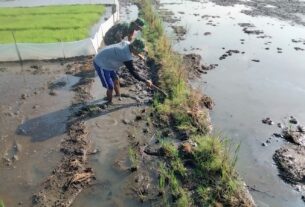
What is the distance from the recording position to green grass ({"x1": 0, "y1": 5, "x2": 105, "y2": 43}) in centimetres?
1048

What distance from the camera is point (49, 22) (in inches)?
478

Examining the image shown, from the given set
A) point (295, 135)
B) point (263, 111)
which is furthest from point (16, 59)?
point (295, 135)

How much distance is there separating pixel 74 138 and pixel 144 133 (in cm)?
112

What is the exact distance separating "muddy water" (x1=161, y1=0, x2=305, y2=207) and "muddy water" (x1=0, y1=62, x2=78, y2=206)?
2783 millimetres

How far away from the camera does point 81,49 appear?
30.5 feet

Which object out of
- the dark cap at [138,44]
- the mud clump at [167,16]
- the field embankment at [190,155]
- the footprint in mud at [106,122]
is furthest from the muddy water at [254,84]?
the dark cap at [138,44]

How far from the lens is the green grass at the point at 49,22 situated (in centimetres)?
1048

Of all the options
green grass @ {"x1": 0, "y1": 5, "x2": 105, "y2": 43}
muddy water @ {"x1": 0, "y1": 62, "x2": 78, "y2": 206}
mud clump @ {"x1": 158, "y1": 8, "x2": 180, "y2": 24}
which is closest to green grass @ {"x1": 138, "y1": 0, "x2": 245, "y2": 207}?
muddy water @ {"x1": 0, "y1": 62, "x2": 78, "y2": 206}

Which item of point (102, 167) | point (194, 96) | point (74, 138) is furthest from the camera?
point (194, 96)

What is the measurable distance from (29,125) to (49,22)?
22.4ft

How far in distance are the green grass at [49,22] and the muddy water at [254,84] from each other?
3.05m

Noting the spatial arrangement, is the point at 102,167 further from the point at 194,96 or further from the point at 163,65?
the point at 163,65

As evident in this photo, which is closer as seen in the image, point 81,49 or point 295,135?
point 295,135

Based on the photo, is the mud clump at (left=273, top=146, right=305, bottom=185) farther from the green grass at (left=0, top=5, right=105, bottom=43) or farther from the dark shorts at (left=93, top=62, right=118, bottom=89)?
the green grass at (left=0, top=5, right=105, bottom=43)
